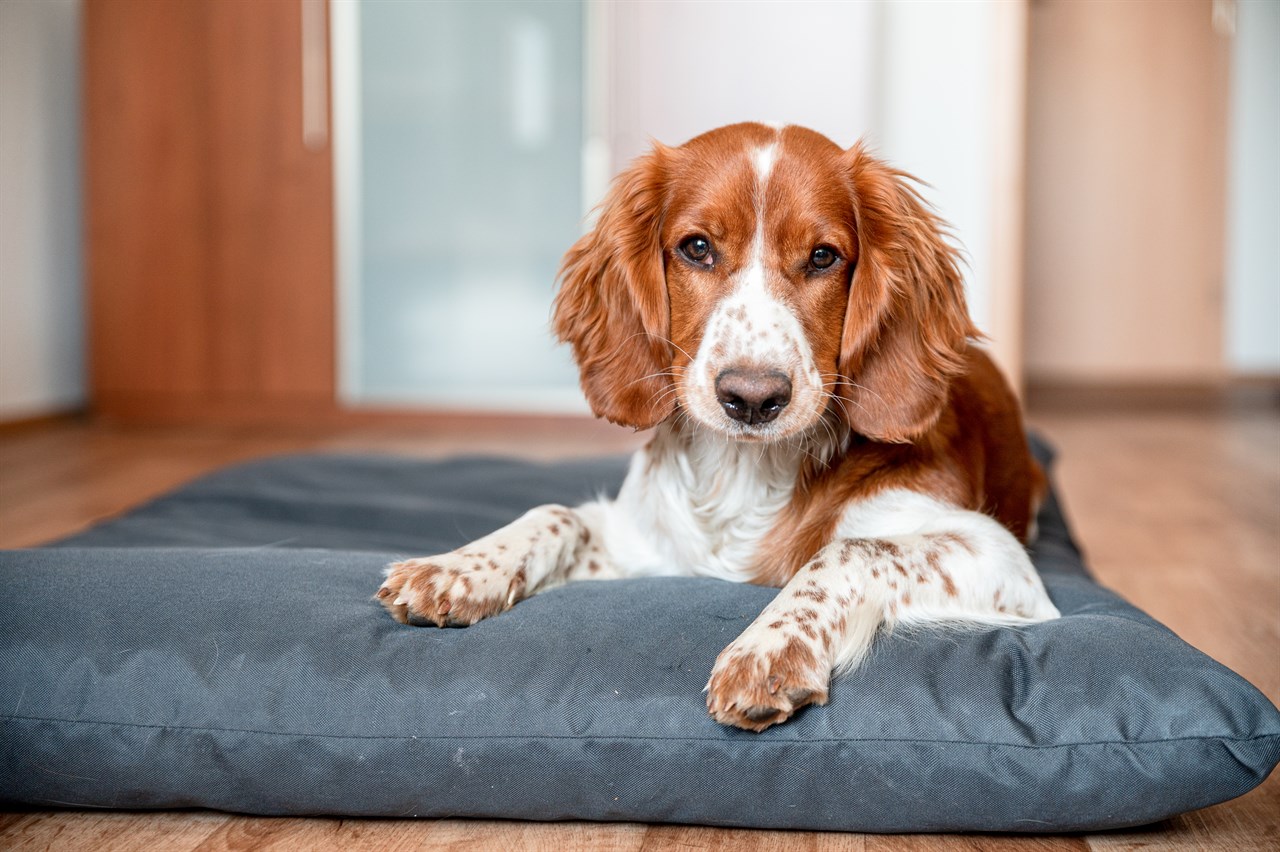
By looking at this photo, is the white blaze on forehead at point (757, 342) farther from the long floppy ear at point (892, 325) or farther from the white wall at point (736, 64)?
the white wall at point (736, 64)

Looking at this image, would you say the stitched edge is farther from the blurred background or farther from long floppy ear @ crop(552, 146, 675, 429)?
the blurred background

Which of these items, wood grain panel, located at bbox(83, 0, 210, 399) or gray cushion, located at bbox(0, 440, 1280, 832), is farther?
wood grain panel, located at bbox(83, 0, 210, 399)

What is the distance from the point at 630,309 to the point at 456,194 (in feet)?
14.3

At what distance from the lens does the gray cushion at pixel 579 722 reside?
1.63m

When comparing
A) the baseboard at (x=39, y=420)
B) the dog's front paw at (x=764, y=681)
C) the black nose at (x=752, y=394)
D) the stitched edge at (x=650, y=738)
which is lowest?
the baseboard at (x=39, y=420)

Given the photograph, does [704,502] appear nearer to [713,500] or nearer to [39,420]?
[713,500]

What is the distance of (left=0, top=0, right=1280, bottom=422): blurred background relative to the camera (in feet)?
19.8

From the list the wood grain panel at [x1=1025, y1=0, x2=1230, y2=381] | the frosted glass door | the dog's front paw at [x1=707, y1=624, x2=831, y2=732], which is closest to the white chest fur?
the dog's front paw at [x1=707, y1=624, x2=831, y2=732]

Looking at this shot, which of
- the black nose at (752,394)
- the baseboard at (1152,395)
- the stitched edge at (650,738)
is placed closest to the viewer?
the stitched edge at (650,738)

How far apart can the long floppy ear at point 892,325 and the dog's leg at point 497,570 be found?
1.86ft

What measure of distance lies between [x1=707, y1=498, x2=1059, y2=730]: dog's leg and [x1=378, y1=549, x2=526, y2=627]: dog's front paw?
0.43 m

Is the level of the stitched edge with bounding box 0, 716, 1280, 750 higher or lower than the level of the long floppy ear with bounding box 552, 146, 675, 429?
lower

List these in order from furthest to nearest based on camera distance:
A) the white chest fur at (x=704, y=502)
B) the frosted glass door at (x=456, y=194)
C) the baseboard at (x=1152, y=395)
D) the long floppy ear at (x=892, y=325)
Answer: the baseboard at (x=1152, y=395) < the frosted glass door at (x=456, y=194) < the white chest fur at (x=704, y=502) < the long floppy ear at (x=892, y=325)

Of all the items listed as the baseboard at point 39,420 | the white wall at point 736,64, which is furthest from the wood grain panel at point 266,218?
the white wall at point 736,64
